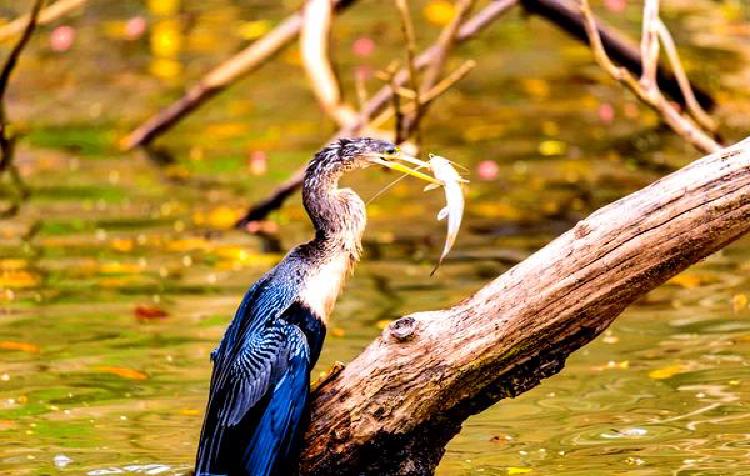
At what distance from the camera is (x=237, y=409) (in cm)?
492

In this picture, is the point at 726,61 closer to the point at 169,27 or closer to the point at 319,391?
the point at 169,27

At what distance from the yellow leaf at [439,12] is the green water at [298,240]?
0.12 meters

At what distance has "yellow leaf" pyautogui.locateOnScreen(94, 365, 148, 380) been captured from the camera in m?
6.95

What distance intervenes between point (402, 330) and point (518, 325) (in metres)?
0.35

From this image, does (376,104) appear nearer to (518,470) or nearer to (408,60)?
(408,60)

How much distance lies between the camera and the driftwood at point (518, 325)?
480 cm

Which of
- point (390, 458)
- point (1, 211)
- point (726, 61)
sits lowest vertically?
point (726, 61)

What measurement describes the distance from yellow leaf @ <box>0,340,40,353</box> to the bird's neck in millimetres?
2624

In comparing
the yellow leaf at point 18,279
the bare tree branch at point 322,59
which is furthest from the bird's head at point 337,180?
the yellow leaf at point 18,279

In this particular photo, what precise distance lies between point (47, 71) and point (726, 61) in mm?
5725

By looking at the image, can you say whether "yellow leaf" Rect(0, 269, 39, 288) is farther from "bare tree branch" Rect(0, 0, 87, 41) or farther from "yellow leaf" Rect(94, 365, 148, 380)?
"yellow leaf" Rect(94, 365, 148, 380)

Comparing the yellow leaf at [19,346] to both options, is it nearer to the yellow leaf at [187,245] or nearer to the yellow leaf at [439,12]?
the yellow leaf at [187,245]

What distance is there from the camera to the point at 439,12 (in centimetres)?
1555

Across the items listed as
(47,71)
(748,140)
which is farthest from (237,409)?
(47,71)
